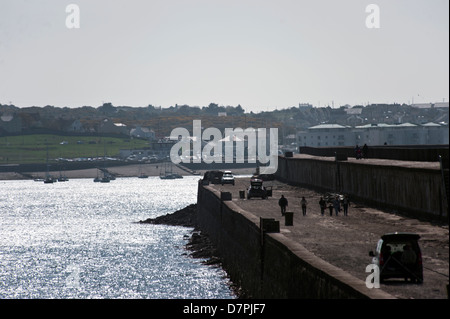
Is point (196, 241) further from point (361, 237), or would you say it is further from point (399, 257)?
point (399, 257)

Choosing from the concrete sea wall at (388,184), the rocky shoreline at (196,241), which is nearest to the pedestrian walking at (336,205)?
the concrete sea wall at (388,184)

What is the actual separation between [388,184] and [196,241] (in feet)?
90.8

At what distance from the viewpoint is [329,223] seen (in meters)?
47.7

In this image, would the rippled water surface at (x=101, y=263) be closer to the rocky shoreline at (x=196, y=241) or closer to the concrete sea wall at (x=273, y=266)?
the rocky shoreline at (x=196, y=241)

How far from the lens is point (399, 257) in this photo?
83.2ft

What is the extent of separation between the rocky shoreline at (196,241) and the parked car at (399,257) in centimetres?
1822

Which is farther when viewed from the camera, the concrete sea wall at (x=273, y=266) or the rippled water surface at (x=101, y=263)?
the rippled water surface at (x=101, y=263)

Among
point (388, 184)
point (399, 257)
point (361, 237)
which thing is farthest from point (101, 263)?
point (399, 257)

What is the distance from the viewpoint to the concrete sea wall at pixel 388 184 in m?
44.2

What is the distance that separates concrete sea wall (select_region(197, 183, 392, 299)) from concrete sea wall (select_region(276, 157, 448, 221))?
8326 millimetres

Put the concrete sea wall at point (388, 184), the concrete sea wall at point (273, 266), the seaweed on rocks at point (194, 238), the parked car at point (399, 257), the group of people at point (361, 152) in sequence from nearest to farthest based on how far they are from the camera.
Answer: the concrete sea wall at point (273, 266), the parked car at point (399, 257), the concrete sea wall at point (388, 184), the seaweed on rocks at point (194, 238), the group of people at point (361, 152)

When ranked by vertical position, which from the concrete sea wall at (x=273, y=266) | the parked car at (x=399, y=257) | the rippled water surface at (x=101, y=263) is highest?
the parked car at (x=399, y=257)

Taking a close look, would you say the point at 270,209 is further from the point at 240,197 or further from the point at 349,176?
the point at 240,197

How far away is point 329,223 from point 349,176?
1882 centimetres
